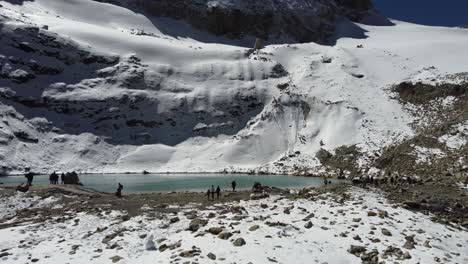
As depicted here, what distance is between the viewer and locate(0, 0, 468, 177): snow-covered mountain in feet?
206

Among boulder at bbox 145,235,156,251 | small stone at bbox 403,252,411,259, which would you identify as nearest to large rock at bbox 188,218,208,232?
boulder at bbox 145,235,156,251

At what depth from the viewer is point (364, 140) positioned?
6156cm

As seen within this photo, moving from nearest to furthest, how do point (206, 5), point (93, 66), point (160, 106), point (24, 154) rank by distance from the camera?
point (24, 154), point (160, 106), point (93, 66), point (206, 5)

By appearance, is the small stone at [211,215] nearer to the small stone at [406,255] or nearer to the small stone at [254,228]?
the small stone at [254,228]

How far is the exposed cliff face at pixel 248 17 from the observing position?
132 meters

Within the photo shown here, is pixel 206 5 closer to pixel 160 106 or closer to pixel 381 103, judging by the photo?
pixel 160 106

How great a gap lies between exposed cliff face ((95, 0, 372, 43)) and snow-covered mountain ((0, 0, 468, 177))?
28798mm

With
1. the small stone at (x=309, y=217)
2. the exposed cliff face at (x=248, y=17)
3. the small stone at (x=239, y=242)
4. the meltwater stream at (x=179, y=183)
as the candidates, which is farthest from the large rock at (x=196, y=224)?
the exposed cliff face at (x=248, y=17)

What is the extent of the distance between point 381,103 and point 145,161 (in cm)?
3811

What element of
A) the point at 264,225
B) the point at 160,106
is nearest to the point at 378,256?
the point at 264,225

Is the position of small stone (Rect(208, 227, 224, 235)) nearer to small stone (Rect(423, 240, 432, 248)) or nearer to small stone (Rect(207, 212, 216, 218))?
small stone (Rect(207, 212, 216, 218))

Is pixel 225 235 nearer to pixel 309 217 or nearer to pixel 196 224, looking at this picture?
pixel 196 224

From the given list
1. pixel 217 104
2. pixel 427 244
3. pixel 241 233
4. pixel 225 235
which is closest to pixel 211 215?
pixel 241 233

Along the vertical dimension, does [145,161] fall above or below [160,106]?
below
